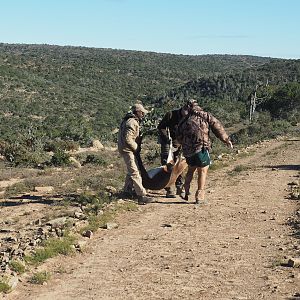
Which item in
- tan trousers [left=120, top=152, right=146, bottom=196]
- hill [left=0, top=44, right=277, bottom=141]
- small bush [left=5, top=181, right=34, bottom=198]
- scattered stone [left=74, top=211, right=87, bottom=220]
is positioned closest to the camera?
scattered stone [left=74, top=211, right=87, bottom=220]

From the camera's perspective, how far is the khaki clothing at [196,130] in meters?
8.28

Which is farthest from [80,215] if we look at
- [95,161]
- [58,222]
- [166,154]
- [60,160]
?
[95,161]

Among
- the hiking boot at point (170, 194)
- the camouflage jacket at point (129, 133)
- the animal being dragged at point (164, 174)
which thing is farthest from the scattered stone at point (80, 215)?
the hiking boot at point (170, 194)

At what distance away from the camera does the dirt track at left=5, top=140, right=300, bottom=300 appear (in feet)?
16.8

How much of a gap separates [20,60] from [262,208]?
219ft

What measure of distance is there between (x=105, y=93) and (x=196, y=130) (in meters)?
54.1

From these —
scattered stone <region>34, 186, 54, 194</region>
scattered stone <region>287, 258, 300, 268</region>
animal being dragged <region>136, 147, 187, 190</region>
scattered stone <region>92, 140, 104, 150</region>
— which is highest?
animal being dragged <region>136, 147, 187, 190</region>

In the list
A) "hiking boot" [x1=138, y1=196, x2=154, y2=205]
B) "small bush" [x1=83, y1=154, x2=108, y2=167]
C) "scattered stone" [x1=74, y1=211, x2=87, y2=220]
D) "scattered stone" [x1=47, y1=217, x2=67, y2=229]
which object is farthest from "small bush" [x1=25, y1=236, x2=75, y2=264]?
"small bush" [x1=83, y1=154, x2=108, y2=167]

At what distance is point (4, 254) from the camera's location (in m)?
6.09

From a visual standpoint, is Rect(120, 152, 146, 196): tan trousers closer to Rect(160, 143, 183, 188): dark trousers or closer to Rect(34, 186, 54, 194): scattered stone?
Rect(160, 143, 183, 188): dark trousers

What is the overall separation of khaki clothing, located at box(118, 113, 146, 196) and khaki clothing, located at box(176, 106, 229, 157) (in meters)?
0.75

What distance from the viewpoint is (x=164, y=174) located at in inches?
353

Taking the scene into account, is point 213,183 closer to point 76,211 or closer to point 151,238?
point 76,211

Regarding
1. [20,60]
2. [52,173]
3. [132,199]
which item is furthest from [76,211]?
[20,60]
